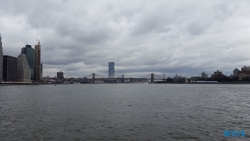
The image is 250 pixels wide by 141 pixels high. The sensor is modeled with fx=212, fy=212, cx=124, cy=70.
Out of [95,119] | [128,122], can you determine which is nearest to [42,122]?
[95,119]

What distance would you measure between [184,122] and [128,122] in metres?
5.47

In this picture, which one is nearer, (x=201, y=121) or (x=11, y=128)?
(x=11, y=128)

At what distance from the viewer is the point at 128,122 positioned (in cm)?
2083

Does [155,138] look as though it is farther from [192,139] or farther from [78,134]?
[78,134]

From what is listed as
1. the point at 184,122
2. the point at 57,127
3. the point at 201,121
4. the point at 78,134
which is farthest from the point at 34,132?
the point at 201,121

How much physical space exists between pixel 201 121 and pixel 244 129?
4.16 m

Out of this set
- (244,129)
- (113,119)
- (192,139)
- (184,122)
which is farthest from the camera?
(113,119)

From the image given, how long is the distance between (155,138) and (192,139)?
2601 mm

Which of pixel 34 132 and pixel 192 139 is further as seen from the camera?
pixel 34 132

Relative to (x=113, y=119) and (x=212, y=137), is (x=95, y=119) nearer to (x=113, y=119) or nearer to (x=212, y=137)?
(x=113, y=119)

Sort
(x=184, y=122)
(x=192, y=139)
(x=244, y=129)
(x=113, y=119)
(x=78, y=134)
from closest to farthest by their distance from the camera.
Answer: (x=192, y=139) → (x=78, y=134) → (x=244, y=129) → (x=184, y=122) → (x=113, y=119)

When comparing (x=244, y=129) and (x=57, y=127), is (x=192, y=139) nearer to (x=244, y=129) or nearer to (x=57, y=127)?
(x=244, y=129)

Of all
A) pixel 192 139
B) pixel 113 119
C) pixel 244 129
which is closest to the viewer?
pixel 192 139

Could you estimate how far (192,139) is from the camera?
49.4ft
